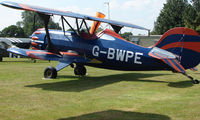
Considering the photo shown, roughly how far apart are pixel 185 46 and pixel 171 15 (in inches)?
2436

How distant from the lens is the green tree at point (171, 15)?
224ft

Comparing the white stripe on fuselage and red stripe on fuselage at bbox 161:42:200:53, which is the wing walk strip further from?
the white stripe on fuselage

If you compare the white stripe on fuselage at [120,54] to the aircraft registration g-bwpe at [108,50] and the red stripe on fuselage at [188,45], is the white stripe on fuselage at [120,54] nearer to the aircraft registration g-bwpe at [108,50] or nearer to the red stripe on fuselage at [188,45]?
the aircraft registration g-bwpe at [108,50]

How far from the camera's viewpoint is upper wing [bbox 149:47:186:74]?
9609 millimetres

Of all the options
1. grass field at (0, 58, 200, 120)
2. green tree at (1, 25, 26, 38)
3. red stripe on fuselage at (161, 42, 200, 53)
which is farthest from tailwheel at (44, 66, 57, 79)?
green tree at (1, 25, 26, 38)

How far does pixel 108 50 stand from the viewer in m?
11.7

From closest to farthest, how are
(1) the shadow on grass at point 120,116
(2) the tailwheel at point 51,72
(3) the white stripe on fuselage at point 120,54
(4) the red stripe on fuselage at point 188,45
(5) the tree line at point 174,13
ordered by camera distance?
(1) the shadow on grass at point 120,116 < (4) the red stripe on fuselage at point 188,45 < (3) the white stripe on fuselage at point 120,54 < (2) the tailwheel at point 51,72 < (5) the tree line at point 174,13

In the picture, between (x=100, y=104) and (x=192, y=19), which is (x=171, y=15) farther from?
(x=100, y=104)

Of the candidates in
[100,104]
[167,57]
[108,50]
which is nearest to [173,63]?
[167,57]

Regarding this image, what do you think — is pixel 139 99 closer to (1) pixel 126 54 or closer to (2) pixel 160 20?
(1) pixel 126 54

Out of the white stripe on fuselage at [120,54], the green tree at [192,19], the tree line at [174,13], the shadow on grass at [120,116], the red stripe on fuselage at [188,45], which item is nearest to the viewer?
the shadow on grass at [120,116]

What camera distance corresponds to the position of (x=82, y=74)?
45.5 ft

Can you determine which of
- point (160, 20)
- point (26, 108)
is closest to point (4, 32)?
point (160, 20)

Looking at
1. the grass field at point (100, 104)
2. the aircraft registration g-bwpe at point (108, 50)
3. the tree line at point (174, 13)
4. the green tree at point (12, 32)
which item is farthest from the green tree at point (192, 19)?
the green tree at point (12, 32)
